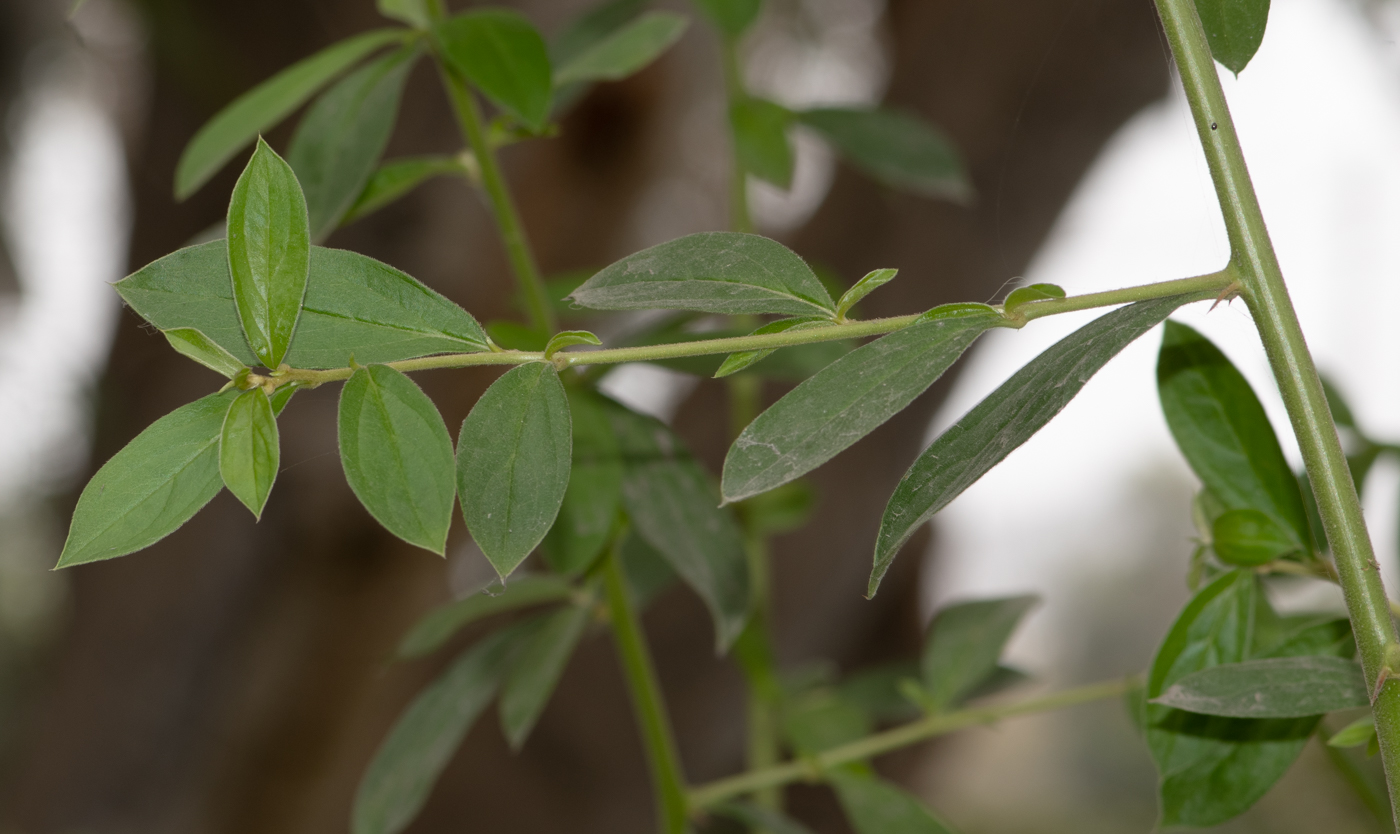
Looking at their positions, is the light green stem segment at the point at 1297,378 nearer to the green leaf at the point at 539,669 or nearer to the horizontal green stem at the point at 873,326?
the horizontal green stem at the point at 873,326

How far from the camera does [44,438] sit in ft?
3.76

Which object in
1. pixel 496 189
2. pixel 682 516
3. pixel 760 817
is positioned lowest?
pixel 760 817

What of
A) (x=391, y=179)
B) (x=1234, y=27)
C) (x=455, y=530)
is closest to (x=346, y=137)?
(x=391, y=179)

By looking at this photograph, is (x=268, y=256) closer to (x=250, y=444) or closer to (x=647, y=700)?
(x=250, y=444)

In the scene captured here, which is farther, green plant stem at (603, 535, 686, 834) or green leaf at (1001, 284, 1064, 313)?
green plant stem at (603, 535, 686, 834)

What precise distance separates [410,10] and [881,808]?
300 mm

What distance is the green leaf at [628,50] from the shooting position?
0.33m

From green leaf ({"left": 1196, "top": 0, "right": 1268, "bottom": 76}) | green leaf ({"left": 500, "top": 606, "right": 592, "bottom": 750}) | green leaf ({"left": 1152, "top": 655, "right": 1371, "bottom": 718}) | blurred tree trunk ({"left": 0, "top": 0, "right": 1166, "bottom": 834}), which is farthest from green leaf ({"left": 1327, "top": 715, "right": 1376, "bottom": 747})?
blurred tree trunk ({"left": 0, "top": 0, "right": 1166, "bottom": 834})

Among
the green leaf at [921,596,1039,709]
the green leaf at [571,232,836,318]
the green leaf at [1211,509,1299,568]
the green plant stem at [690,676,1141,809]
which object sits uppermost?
the green leaf at [571,232,836,318]

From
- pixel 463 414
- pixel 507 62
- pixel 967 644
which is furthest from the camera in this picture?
pixel 463 414

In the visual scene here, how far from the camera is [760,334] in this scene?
0.17 m

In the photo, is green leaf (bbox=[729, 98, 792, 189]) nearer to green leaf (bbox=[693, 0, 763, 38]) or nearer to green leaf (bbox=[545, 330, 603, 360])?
green leaf (bbox=[693, 0, 763, 38])

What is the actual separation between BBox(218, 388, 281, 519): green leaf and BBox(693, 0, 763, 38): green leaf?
28cm

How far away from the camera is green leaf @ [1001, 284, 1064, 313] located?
0.52 feet
